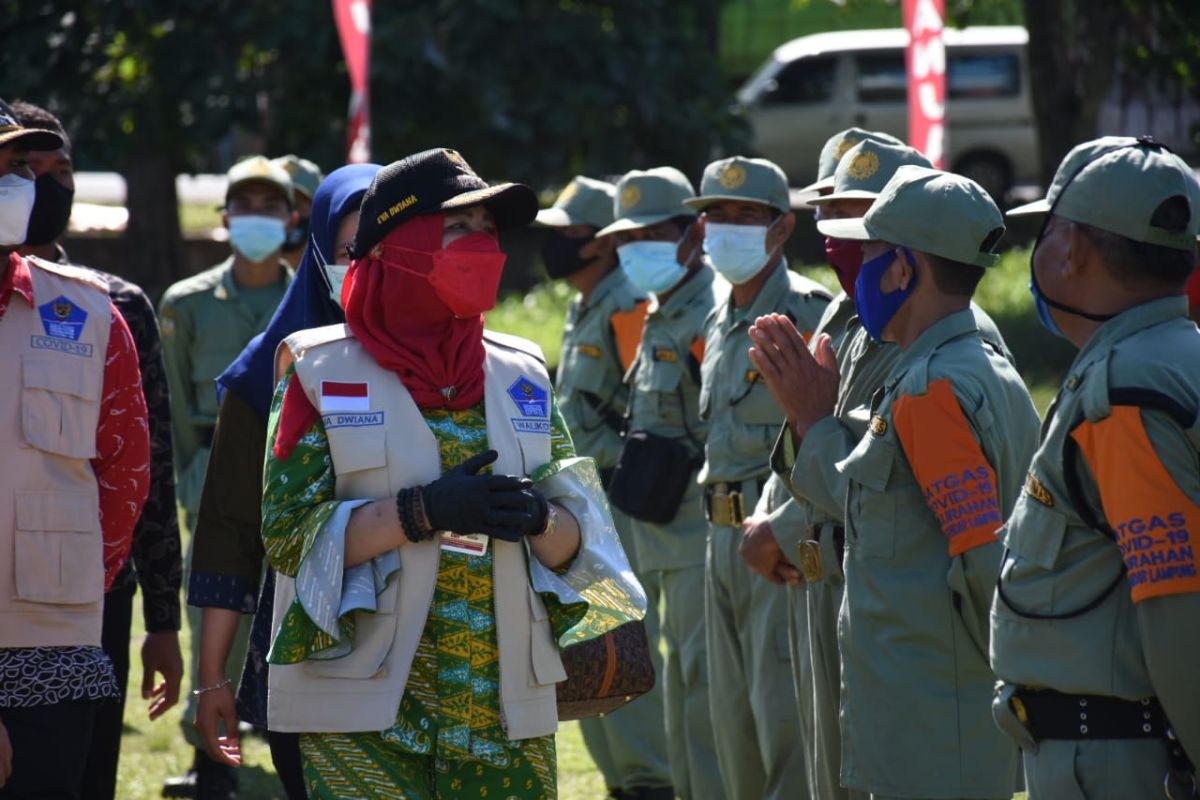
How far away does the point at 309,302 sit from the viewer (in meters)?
4.58

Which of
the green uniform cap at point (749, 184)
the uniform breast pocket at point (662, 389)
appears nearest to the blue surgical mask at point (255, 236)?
the uniform breast pocket at point (662, 389)

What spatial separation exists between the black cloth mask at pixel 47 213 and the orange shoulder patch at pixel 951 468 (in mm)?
2230

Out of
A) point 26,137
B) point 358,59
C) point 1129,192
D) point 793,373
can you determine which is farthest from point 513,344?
point 358,59

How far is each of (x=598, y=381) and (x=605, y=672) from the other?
4.17 m

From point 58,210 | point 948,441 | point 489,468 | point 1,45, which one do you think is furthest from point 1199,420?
point 1,45

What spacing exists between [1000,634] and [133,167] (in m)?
18.1

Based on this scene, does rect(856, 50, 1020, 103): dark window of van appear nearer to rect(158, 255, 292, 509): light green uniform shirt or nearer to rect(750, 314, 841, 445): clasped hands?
rect(158, 255, 292, 509): light green uniform shirt

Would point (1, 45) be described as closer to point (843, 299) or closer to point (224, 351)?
point (224, 351)

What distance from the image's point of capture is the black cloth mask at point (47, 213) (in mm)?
4770

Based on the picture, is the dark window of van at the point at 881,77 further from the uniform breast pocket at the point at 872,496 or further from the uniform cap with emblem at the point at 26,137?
the uniform cap with emblem at the point at 26,137

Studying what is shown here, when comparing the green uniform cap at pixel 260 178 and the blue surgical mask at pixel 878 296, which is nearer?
the blue surgical mask at pixel 878 296

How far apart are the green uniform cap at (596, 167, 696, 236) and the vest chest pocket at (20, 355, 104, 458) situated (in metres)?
3.72

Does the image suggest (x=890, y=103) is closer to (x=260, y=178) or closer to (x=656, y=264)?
(x=260, y=178)

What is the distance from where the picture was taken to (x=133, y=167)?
2052cm
